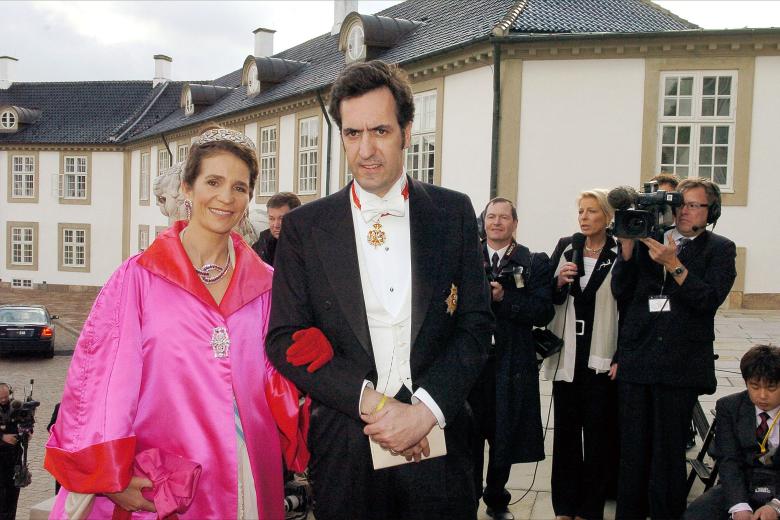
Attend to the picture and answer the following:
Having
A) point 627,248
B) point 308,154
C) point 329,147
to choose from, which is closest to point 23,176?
point 308,154

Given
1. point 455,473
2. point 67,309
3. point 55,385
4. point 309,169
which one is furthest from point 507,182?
point 67,309

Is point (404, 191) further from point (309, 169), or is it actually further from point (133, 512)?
point (309, 169)

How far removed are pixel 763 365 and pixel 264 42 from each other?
104 feet

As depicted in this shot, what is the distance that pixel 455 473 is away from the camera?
2.41 metres

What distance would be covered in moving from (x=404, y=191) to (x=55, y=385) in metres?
16.3

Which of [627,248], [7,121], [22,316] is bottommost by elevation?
[22,316]

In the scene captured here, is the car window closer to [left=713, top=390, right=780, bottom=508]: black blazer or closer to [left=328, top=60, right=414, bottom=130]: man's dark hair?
[left=713, top=390, right=780, bottom=508]: black blazer

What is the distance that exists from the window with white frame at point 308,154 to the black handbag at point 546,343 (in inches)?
695

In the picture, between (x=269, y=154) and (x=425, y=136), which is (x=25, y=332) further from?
(x=425, y=136)

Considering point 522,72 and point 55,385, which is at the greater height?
point 522,72

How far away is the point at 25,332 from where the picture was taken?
19422mm

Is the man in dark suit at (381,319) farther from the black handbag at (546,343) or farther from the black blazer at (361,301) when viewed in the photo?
the black handbag at (546,343)

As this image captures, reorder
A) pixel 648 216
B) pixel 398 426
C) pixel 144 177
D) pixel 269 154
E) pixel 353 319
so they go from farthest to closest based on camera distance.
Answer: pixel 144 177
pixel 269 154
pixel 648 216
pixel 353 319
pixel 398 426

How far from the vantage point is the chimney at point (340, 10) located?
91.7 ft
